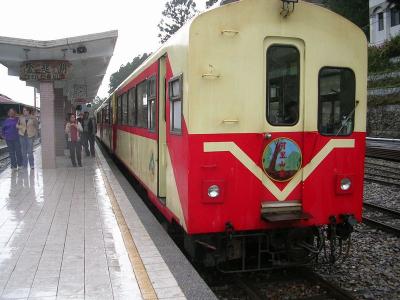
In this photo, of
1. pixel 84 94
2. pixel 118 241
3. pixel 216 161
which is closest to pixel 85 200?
pixel 118 241

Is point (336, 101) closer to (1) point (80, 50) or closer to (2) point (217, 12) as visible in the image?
(2) point (217, 12)

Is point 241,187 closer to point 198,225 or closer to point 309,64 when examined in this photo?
point 198,225

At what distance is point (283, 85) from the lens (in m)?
5.61

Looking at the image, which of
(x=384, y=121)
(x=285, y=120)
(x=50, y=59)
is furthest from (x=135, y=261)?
(x=384, y=121)

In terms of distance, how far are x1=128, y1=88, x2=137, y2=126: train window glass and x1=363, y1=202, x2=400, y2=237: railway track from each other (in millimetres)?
5058

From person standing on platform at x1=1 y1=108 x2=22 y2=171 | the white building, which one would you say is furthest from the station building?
the white building

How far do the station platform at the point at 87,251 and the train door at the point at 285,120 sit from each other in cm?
137

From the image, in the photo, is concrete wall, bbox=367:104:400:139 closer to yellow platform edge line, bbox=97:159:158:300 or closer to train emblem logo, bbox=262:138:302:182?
yellow platform edge line, bbox=97:159:158:300

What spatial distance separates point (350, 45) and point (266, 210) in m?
2.19

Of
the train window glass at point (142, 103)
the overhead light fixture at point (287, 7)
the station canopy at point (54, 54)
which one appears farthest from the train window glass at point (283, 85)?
the station canopy at point (54, 54)

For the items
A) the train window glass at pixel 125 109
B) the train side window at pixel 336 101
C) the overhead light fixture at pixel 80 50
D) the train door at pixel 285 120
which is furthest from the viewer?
the overhead light fixture at pixel 80 50

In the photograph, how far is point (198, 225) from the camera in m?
5.29

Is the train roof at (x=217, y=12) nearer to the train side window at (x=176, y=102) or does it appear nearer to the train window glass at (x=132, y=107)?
the train side window at (x=176, y=102)

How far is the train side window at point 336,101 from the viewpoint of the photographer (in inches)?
227
